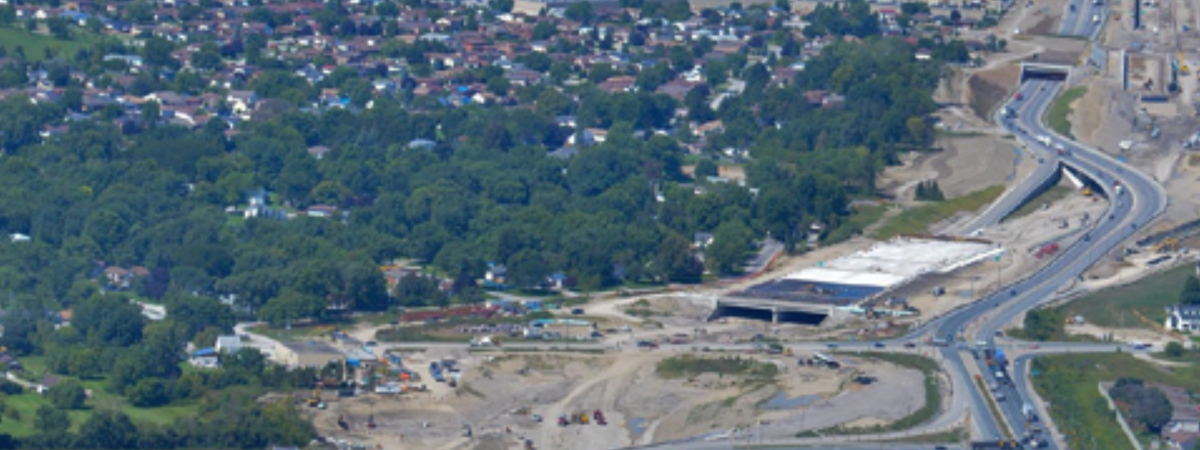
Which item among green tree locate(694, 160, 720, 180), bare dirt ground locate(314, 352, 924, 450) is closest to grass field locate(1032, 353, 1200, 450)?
bare dirt ground locate(314, 352, 924, 450)

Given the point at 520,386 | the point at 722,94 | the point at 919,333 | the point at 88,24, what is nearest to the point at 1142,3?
the point at 722,94

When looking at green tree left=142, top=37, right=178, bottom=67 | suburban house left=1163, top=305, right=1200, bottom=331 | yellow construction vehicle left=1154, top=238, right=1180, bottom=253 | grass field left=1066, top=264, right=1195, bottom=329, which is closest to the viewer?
suburban house left=1163, top=305, right=1200, bottom=331

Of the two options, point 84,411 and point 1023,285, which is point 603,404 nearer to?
point 84,411

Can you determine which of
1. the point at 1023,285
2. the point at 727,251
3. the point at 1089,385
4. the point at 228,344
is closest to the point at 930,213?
the point at 727,251

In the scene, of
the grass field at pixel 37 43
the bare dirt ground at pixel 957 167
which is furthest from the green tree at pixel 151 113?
the bare dirt ground at pixel 957 167

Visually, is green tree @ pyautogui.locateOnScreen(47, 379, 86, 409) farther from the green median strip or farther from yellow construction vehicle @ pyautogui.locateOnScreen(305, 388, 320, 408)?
the green median strip

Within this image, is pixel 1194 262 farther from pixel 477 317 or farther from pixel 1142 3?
pixel 1142 3
